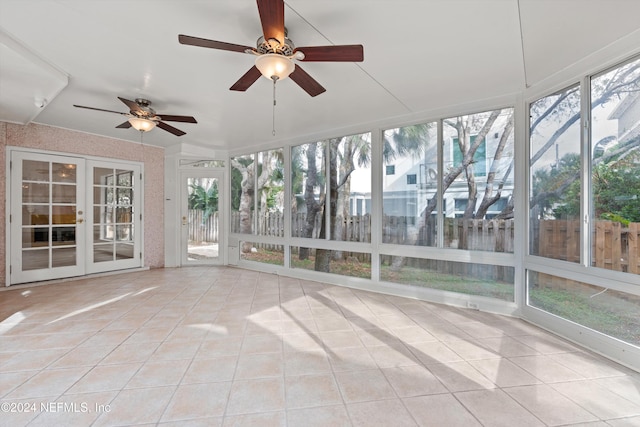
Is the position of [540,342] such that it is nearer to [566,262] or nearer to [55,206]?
[566,262]

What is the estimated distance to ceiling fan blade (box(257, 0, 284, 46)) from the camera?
1.59 metres

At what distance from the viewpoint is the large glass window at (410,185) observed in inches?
149

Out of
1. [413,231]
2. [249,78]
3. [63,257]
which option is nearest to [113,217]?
[63,257]

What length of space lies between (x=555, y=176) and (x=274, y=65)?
2837 millimetres

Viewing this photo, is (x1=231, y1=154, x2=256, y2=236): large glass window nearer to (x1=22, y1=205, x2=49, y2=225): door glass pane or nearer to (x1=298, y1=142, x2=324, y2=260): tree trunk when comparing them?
(x1=298, y1=142, x2=324, y2=260): tree trunk

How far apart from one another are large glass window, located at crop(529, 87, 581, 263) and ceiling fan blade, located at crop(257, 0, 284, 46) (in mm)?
2731

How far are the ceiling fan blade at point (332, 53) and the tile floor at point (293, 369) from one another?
7.28ft

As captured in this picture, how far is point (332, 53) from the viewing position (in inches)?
76.0

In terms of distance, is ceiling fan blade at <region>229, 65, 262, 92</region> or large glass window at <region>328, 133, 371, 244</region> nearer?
ceiling fan blade at <region>229, 65, 262, 92</region>

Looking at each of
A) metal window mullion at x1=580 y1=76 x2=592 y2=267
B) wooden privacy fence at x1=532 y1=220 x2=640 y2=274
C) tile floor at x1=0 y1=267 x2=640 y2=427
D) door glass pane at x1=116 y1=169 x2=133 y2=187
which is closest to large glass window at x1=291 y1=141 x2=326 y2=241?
tile floor at x1=0 y1=267 x2=640 y2=427

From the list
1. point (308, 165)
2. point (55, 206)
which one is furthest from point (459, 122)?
point (55, 206)

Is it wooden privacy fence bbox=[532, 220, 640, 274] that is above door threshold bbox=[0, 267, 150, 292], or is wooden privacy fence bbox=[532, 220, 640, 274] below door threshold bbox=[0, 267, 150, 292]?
above

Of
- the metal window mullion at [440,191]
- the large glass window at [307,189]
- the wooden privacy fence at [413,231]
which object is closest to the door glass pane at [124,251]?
the wooden privacy fence at [413,231]

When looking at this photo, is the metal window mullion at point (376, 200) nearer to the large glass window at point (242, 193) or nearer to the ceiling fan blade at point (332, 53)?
the ceiling fan blade at point (332, 53)
